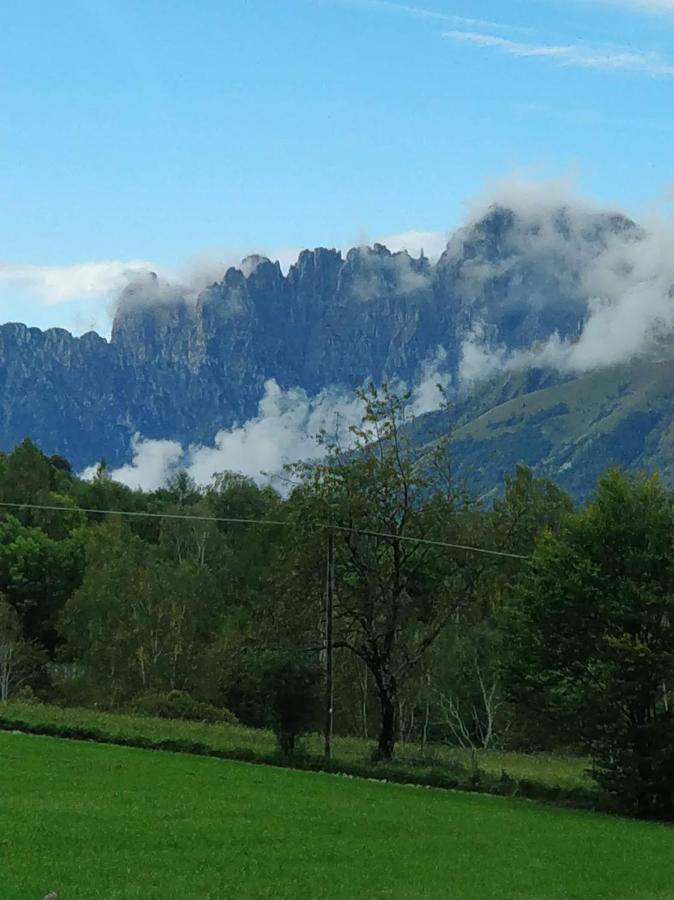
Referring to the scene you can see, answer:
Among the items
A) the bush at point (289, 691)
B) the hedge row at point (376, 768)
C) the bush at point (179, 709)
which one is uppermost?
the bush at point (289, 691)

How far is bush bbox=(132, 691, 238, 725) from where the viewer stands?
186 feet

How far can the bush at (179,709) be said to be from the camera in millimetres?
56594

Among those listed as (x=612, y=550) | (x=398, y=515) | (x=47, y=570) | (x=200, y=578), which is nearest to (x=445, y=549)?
(x=398, y=515)

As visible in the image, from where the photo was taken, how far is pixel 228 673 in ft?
206

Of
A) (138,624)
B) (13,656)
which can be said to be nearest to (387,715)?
(138,624)

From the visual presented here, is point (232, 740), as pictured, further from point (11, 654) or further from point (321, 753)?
point (11, 654)

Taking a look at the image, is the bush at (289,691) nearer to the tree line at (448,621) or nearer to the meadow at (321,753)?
the tree line at (448,621)

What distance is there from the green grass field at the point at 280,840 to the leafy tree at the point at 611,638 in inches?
110

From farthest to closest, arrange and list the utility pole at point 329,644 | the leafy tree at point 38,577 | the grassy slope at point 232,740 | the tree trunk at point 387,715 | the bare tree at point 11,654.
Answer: the leafy tree at point 38,577 < the bare tree at point 11,654 < the tree trunk at point 387,715 < the grassy slope at point 232,740 < the utility pole at point 329,644

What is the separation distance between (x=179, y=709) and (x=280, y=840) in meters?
35.7

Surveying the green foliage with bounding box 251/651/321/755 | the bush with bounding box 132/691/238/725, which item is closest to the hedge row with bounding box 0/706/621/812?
the green foliage with bounding box 251/651/321/755

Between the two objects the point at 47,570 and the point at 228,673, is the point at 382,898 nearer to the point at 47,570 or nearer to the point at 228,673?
the point at 228,673

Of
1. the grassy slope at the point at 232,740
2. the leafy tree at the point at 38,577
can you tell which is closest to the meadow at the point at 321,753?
the grassy slope at the point at 232,740

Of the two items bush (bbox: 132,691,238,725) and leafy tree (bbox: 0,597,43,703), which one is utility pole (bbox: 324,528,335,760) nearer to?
bush (bbox: 132,691,238,725)
